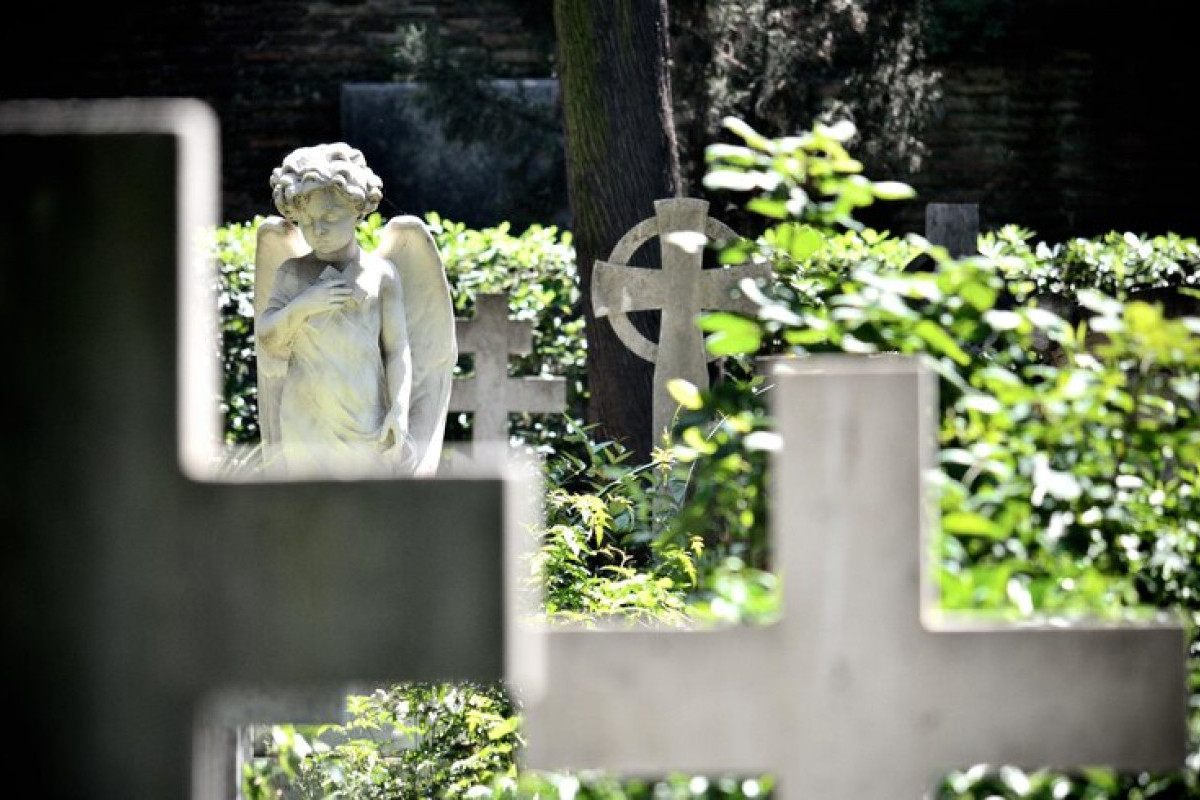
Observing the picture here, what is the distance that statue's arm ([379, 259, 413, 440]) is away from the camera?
587cm

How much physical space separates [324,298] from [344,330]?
0.48ft

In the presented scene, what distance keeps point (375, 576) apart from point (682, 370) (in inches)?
229

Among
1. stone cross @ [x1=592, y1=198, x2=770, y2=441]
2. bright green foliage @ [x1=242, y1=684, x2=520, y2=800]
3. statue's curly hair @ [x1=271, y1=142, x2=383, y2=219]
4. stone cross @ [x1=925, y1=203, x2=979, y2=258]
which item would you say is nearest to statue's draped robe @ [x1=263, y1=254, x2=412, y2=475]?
statue's curly hair @ [x1=271, y1=142, x2=383, y2=219]

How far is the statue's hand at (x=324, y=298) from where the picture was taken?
568 centimetres

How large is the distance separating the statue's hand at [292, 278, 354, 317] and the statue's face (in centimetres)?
12

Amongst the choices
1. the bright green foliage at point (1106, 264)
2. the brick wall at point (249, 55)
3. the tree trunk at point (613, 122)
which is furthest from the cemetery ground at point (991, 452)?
the brick wall at point (249, 55)

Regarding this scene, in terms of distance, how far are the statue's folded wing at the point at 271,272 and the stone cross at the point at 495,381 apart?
100 inches

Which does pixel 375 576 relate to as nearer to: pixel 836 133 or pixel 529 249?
pixel 836 133

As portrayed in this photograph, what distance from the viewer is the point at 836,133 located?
8.33 feet

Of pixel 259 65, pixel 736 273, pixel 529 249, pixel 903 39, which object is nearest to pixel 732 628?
pixel 736 273

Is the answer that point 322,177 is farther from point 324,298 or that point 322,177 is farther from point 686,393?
point 686,393

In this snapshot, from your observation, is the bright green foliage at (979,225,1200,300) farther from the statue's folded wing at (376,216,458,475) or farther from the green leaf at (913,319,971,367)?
the green leaf at (913,319,971,367)

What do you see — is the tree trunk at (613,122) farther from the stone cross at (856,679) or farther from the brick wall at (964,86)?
the stone cross at (856,679)

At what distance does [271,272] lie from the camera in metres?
5.98
